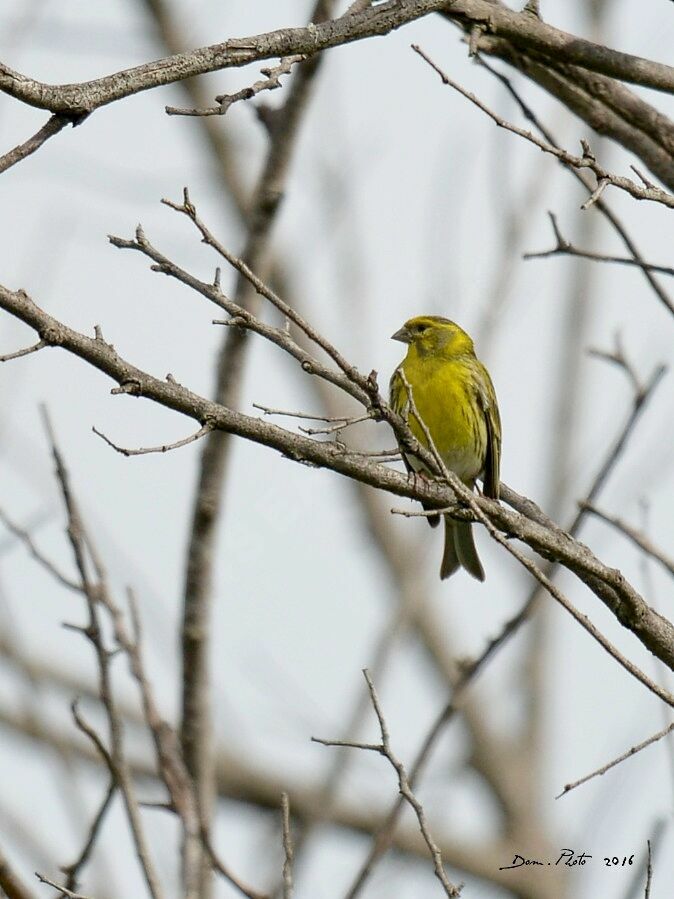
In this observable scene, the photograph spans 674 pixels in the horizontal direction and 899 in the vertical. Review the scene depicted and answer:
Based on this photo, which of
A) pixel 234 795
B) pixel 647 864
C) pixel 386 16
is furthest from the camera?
pixel 234 795

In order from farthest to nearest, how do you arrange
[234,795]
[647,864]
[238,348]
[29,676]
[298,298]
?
[298,298] < [234,795] < [238,348] < [29,676] < [647,864]

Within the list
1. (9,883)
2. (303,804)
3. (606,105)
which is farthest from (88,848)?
(303,804)

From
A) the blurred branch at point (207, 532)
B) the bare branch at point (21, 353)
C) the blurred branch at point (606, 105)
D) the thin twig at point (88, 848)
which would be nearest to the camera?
the bare branch at point (21, 353)

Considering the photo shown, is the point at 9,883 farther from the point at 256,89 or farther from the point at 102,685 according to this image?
the point at 256,89

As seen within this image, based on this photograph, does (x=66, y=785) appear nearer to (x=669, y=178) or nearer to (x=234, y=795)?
(x=669, y=178)

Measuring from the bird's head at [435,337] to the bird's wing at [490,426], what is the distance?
0.21 metres

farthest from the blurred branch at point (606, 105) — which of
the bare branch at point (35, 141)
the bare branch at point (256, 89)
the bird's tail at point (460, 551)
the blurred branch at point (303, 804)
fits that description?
the blurred branch at point (303, 804)

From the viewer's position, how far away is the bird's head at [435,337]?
6.66m

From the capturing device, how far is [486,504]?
342 cm

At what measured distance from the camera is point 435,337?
6676 millimetres

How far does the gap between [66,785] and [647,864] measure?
7.10 ft

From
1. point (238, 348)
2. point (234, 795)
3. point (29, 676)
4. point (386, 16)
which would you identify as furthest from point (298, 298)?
point (386, 16)

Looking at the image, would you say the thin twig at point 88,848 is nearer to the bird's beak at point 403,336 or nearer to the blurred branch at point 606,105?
the blurred branch at point 606,105

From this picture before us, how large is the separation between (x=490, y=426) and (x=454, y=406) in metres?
0.20
